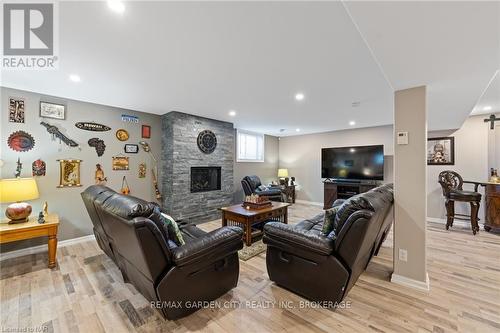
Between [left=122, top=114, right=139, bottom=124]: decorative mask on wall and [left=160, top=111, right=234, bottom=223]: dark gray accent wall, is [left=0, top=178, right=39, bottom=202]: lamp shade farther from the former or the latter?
[left=160, top=111, right=234, bottom=223]: dark gray accent wall

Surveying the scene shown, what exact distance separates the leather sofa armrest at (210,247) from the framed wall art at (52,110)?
11.2ft

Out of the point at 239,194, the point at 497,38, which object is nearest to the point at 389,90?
the point at 497,38

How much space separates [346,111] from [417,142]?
2.19 meters

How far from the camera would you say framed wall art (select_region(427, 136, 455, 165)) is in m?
4.74

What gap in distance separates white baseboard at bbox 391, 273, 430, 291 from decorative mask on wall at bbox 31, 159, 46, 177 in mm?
5138

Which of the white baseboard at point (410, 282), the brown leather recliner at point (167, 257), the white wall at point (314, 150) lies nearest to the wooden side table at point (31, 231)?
the brown leather recliner at point (167, 257)

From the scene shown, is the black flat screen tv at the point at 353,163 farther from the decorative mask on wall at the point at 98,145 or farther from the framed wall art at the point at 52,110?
the framed wall art at the point at 52,110

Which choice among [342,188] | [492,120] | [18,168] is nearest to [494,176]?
[492,120]

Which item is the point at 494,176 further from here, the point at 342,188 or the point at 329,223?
the point at 329,223

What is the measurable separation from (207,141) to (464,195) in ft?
18.0

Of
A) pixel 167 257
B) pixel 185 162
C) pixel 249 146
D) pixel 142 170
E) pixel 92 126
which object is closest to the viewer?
pixel 167 257

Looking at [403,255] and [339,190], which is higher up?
[339,190]

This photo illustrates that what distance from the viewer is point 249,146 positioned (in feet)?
22.3

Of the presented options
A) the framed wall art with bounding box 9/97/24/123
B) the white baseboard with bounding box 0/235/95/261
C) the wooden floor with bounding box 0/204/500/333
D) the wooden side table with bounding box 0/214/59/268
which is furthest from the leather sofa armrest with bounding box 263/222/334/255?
the framed wall art with bounding box 9/97/24/123
